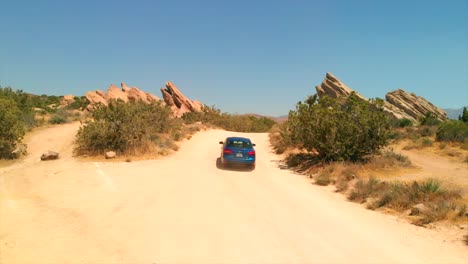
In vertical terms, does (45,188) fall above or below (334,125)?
below

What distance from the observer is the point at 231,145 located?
17.1 m

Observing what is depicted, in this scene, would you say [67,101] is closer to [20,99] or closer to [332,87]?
[20,99]

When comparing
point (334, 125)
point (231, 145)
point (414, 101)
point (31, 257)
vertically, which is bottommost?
point (31, 257)

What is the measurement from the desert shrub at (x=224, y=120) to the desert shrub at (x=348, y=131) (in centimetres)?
2583

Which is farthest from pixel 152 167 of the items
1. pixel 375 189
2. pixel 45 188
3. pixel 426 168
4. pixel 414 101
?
pixel 414 101

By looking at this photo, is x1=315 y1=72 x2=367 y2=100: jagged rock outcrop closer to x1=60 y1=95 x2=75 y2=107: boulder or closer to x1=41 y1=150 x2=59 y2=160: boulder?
x1=41 y1=150 x2=59 y2=160: boulder

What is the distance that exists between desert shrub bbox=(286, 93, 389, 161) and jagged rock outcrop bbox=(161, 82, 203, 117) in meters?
30.9

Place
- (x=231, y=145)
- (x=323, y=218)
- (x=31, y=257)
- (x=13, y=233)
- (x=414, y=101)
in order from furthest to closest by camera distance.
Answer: (x=414, y=101) → (x=231, y=145) → (x=323, y=218) → (x=13, y=233) → (x=31, y=257)

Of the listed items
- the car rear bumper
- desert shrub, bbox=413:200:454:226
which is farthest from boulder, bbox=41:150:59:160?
desert shrub, bbox=413:200:454:226

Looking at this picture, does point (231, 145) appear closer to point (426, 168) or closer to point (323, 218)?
point (323, 218)

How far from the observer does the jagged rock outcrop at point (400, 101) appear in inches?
1566

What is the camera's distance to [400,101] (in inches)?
1649

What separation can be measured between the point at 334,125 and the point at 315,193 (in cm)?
560

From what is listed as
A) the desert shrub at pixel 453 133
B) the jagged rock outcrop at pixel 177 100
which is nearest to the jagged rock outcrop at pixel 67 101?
the jagged rock outcrop at pixel 177 100
